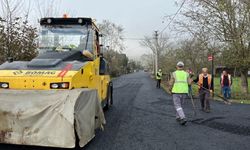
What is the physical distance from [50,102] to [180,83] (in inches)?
193

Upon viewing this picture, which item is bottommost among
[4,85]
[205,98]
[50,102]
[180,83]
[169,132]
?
[169,132]

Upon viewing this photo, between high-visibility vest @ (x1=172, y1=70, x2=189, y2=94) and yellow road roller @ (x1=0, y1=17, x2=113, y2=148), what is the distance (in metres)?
2.79

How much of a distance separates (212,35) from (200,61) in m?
16.1

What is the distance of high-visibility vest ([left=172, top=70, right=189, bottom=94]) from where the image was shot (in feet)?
35.0

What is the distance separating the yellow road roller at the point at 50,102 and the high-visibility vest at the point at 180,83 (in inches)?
110

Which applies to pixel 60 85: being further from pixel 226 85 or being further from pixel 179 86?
pixel 226 85

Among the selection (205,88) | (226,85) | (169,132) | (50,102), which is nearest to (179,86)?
(169,132)

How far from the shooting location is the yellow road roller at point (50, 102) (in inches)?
263

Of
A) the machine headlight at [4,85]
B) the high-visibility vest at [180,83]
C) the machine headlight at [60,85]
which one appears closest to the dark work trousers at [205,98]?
the high-visibility vest at [180,83]

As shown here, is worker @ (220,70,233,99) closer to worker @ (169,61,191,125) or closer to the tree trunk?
the tree trunk

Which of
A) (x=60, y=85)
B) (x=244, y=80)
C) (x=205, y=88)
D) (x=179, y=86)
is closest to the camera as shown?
(x=60, y=85)

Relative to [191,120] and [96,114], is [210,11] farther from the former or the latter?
[96,114]

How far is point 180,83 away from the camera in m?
10.7

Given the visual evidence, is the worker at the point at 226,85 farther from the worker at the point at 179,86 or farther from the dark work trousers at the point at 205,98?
the worker at the point at 179,86
